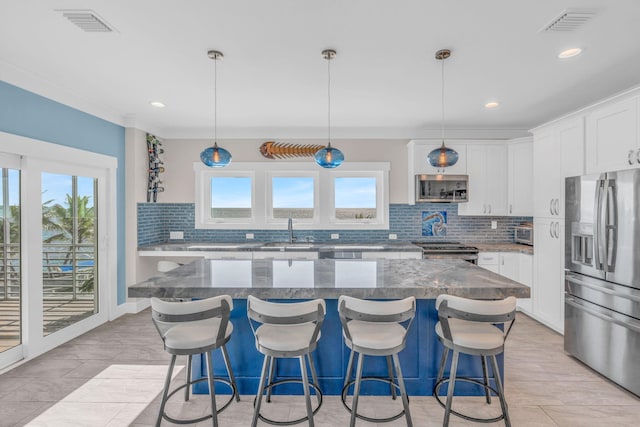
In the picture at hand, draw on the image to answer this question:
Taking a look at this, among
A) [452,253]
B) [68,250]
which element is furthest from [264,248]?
[452,253]

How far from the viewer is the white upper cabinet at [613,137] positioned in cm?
266

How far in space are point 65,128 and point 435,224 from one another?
4936 mm

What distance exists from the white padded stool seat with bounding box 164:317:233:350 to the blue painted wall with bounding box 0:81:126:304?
246 centimetres

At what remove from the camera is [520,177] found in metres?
4.69

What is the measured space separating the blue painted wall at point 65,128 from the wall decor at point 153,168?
1.23 feet

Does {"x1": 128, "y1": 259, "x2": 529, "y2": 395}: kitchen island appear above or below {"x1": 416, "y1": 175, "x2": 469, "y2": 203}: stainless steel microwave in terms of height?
below

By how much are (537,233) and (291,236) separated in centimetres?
324

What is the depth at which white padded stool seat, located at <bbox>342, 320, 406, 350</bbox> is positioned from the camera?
1.96 m

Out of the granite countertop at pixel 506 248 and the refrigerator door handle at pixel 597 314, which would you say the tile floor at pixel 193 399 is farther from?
the granite countertop at pixel 506 248

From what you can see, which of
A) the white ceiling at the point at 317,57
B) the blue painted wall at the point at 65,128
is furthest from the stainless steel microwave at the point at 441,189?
the blue painted wall at the point at 65,128

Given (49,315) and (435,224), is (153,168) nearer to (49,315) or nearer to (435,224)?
(49,315)

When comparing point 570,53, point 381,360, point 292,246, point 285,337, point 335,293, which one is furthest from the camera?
point 292,246

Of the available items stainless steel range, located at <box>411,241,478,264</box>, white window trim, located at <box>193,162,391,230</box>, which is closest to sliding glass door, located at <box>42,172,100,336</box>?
white window trim, located at <box>193,162,391,230</box>

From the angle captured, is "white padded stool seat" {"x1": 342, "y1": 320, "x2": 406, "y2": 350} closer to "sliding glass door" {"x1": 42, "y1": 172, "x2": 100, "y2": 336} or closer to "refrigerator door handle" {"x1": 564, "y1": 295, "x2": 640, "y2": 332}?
"refrigerator door handle" {"x1": 564, "y1": 295, "x2": 640, "y2": 332}
